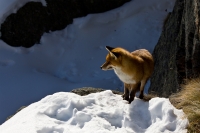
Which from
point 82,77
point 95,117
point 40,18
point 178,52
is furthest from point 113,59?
point 40,18

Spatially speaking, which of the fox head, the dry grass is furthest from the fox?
the dry grass

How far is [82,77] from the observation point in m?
9.50

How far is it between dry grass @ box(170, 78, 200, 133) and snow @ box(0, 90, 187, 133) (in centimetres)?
8

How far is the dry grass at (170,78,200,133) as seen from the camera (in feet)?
12.1

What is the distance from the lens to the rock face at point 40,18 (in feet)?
31.7

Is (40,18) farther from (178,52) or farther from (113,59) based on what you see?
(113,59)

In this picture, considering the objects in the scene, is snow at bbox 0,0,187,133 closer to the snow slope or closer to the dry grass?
the snow slope

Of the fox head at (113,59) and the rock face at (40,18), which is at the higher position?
the rock face at (40,18)

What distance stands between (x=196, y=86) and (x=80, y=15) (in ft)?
23.0

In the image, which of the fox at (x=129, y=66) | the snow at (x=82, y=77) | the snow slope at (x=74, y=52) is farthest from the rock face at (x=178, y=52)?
the snow slope at (x=74, y=52)

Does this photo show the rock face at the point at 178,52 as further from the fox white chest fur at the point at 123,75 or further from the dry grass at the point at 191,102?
the fox white chest fur at the point at 123,75

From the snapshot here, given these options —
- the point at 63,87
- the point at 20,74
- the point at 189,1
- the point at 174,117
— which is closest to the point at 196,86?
the point at 174,117

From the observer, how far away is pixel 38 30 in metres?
10.0

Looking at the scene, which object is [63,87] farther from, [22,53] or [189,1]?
[189,1]
